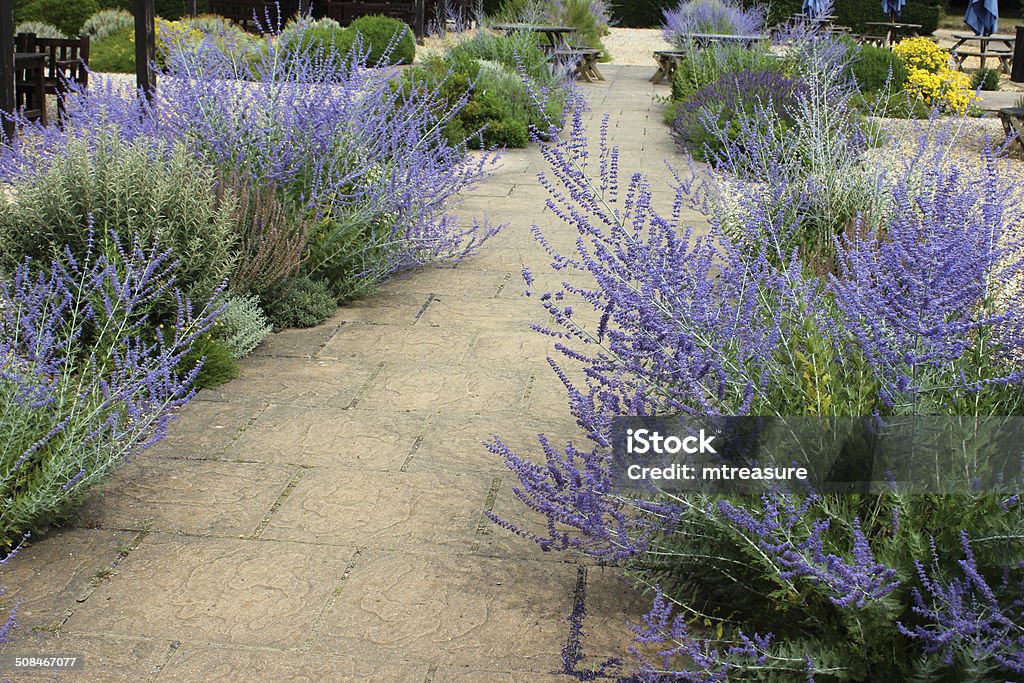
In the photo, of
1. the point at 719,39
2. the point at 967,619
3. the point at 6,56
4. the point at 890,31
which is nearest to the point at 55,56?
the point at 6,56

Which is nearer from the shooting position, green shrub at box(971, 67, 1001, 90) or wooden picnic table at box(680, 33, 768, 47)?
wooden picnic table at box(680, 33, 768, 47)

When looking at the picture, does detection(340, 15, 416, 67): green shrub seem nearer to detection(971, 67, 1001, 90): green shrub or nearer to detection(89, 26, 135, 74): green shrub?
detection(89, 26, 135, 74): green shrub

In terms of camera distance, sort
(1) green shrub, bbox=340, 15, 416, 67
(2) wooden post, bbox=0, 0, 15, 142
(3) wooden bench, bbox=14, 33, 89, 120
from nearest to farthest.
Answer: (2) wooden post, bbox=0, 0, 15, 142
(3) wooden bench, bbox=14, 33, 89, 120
(1) green shrub, bbox=340, 15, 416, 67

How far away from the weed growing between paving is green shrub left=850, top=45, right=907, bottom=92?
1201cm

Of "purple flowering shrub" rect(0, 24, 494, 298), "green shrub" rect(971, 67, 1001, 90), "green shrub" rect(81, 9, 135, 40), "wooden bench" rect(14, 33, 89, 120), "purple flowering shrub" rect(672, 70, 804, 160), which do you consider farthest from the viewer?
"green shrub" rect(81, 9, 135, 40)

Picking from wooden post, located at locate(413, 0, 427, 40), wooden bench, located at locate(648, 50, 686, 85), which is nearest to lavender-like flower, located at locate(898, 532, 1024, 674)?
wooden bench, located at locate(648, 50, 686, 85)

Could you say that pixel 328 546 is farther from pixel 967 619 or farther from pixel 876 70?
pixel 876 70

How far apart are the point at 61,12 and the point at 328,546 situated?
67.9 ft

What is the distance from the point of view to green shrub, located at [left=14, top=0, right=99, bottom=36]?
20.6 metres

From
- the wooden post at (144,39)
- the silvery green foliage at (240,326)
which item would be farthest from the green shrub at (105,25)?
the silvery green foliage at (240,326)

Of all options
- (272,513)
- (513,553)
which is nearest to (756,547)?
(513,553)

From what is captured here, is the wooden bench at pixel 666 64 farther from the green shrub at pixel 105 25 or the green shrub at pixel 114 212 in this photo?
the green shrub at pixel 114 212

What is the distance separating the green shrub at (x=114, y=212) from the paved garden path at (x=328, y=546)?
1.69 ft

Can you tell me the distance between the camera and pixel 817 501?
7.34ft
